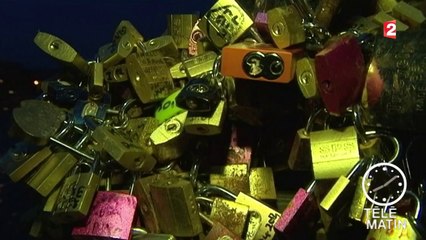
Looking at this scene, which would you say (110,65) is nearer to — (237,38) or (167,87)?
(167,87)

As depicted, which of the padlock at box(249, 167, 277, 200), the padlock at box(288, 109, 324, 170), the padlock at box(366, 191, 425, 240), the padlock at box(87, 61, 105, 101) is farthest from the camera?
A: the padlock at box(87, 61, 105, 101)

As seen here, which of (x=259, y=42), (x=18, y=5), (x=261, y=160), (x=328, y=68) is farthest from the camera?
(x=18, y=5)

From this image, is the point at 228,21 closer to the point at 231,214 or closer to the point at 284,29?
the point at 284,29

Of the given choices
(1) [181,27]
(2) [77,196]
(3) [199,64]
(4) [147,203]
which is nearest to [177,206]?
(4) [147,203]

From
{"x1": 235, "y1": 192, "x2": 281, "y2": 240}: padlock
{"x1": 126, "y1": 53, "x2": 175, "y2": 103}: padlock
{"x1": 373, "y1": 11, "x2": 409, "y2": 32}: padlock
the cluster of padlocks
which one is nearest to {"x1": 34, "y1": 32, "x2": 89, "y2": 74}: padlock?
the cluster of padlocks

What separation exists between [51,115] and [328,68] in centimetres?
54

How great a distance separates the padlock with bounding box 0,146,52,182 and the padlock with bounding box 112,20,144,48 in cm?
27

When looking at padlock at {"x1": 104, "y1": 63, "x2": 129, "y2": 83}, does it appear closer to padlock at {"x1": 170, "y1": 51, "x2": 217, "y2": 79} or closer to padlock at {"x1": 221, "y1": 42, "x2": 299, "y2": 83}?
padlock at {"x1": 170, "y1": 51, "x2": 217, "y2": 79}

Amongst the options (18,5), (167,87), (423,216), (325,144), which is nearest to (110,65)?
(167,87)

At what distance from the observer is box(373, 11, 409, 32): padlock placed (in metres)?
1.02

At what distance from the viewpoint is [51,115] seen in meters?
1.17

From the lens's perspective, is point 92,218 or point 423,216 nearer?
point 423,216

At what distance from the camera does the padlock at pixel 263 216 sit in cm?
102

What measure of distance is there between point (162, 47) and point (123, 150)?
0.93ft
